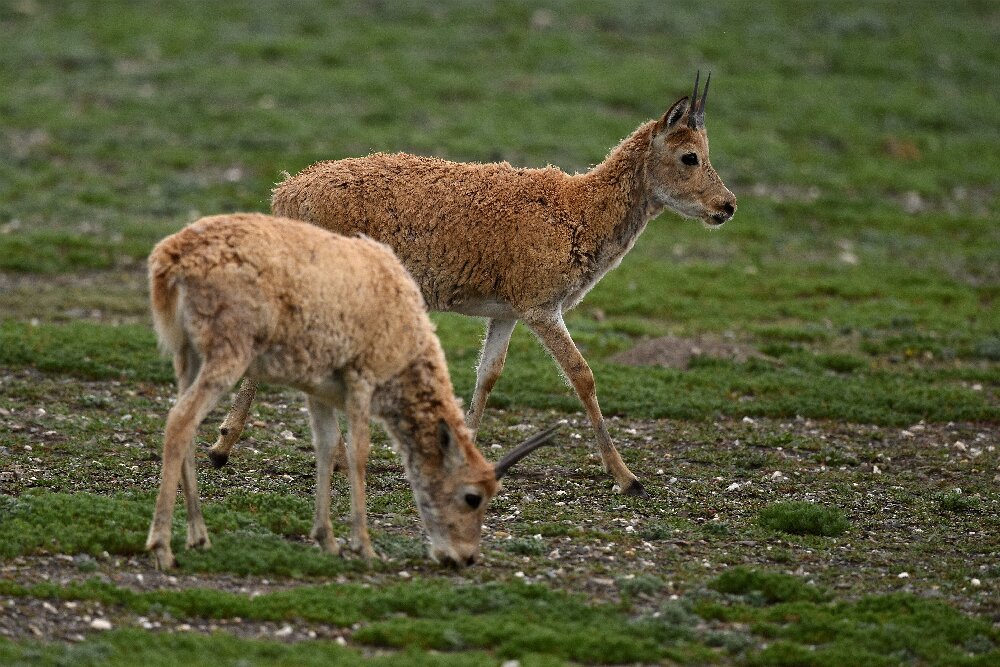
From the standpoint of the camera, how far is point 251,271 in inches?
395

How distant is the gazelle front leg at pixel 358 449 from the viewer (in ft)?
35.1

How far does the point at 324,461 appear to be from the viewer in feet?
36.1

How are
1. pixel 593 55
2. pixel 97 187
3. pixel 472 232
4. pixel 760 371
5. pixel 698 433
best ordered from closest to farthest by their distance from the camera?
1. pixel 472 232
2. pixel 698 433
3. pixel 760 371
4. pixel 97 187
5. pixel 593 55

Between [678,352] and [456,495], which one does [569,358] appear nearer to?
[456,495]

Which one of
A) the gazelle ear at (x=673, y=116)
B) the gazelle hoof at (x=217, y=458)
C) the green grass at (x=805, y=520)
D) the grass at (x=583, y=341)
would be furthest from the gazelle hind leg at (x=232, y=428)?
the gazelle ear at (x=673, y=116)

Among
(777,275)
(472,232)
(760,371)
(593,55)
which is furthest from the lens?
(593,55)

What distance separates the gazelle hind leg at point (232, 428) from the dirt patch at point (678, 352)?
633 centimetres

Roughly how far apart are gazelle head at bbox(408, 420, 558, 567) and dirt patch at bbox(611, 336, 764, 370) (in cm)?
781

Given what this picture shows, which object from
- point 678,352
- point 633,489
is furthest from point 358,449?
point 678,352

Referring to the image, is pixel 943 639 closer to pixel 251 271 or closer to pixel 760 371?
pixel 251 271

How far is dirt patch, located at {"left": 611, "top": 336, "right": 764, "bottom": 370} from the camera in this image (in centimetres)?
1850

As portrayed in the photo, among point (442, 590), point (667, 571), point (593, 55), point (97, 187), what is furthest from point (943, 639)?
point (593, 55)

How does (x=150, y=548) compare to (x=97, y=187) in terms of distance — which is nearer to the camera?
(x=150, y=548)

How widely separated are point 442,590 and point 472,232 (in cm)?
470
